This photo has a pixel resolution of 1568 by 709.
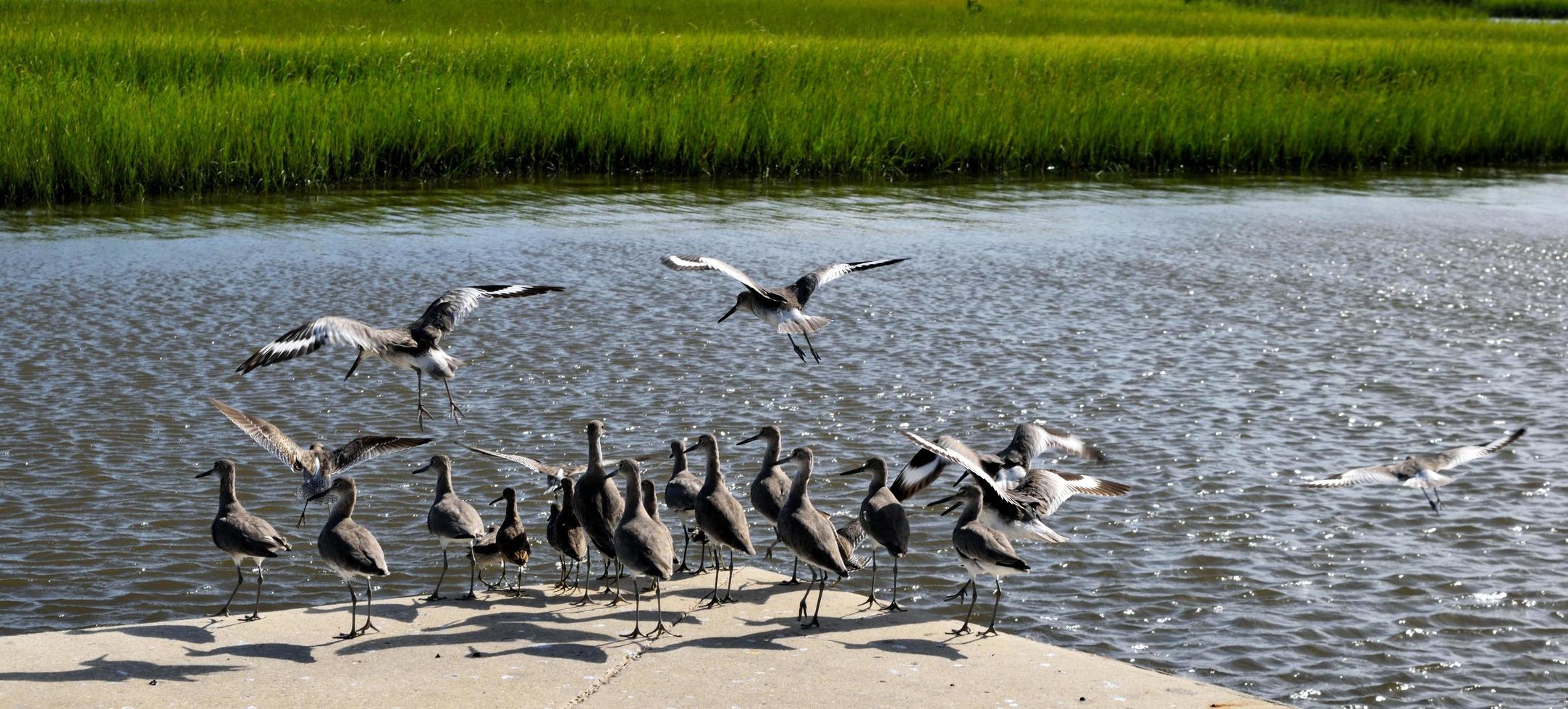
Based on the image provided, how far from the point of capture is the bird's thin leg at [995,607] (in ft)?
21.4

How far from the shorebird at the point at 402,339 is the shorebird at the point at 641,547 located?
1.03m

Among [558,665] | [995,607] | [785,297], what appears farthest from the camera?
[785,297]

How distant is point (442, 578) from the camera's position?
713 cm

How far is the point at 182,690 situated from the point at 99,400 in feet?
16.3

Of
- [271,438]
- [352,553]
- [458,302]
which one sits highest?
[458,302]

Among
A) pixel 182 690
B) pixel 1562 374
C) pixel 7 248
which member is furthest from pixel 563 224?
pixel 182 690

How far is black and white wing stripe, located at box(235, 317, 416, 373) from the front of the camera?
6.95 m

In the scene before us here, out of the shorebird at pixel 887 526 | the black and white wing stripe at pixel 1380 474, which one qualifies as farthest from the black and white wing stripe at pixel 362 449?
the black and white wing stripe at pixel 1380 474

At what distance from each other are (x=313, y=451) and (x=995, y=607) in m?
3.24

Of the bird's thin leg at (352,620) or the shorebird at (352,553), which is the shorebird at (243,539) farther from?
the bird's thin leg at (352,620)

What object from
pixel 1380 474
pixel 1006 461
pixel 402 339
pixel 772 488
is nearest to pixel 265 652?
pixel 402 339

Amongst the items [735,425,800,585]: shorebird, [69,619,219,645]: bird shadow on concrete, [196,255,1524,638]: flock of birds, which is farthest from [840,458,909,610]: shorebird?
[69,619,219,645]: bird shadow on concrete

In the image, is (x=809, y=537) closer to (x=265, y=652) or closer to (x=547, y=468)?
(x=547, y=468)

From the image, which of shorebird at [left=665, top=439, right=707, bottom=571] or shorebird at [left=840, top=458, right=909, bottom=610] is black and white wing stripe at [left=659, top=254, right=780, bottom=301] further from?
shorebird at [left=840, top=458, right=909, bottom=610]
